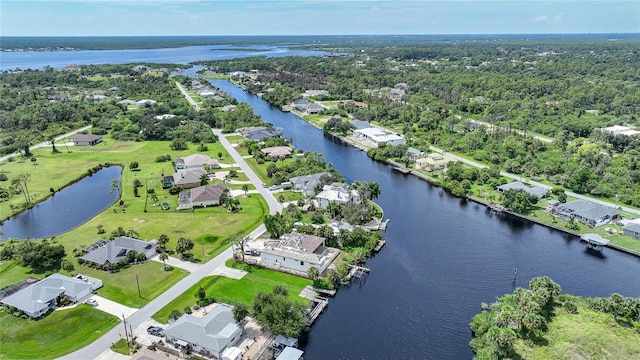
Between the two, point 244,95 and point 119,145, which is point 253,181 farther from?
point 244,95

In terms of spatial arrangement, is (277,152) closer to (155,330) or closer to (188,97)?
(155,330)

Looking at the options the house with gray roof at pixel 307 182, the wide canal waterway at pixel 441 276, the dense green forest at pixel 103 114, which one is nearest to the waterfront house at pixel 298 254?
the wide canal waterway at pixel 441 276

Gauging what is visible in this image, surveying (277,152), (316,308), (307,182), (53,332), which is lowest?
(316,308)

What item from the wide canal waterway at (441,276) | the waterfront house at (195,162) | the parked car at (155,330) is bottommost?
the wide canal waterway at (441,276)

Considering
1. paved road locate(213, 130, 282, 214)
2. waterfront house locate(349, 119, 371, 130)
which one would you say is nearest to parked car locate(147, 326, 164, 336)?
paved road locate(213, 130, 282, 214)

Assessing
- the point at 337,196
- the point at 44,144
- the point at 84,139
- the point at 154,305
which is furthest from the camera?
the point at 84,139

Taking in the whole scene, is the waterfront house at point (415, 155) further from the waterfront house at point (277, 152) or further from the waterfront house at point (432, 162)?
the waterfront house at point (277, 152)

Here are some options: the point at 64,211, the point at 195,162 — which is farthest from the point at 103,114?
the point at 64,211
